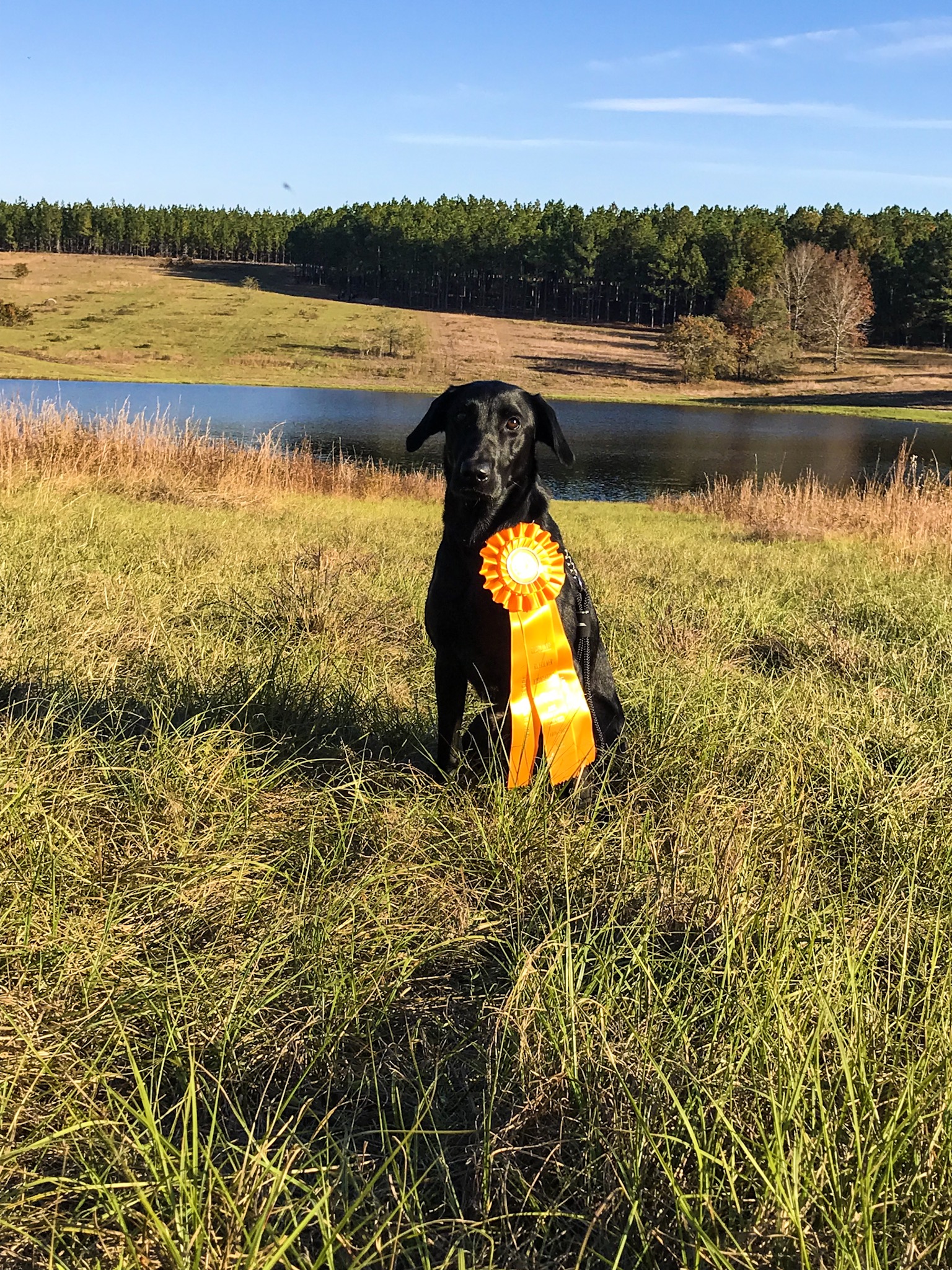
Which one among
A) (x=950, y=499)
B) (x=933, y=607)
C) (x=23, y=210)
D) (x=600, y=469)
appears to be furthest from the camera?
(x=23, y=210)

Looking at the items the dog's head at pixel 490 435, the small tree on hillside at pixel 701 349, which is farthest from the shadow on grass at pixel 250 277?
the dog's head at pixel 490 435

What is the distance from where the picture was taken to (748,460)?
3000 centimetres

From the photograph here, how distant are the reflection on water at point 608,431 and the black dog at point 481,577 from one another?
16.7 metres

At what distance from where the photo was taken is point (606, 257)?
92625 millimetres

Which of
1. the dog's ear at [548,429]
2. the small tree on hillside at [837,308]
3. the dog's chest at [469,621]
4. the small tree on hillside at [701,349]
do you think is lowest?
the dog's chest at [469,621]

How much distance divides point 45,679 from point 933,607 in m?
5.11

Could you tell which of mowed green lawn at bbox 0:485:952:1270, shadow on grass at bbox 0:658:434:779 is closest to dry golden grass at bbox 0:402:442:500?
shadow on grass at bbox 0:658:434:779

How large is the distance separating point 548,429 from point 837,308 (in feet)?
254

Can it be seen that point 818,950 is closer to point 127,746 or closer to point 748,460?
point 127,746

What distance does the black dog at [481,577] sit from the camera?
2801mm

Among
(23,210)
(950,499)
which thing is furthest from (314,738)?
(23,210)

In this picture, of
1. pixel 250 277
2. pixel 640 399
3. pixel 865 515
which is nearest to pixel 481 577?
pixel 865 515

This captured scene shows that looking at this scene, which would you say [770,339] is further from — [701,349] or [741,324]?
[701,349]

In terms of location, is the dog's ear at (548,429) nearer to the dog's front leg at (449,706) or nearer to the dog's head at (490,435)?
the dog's head at (490,435)
